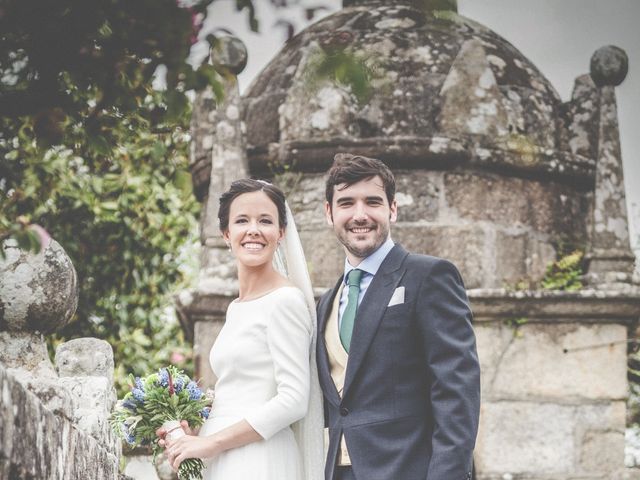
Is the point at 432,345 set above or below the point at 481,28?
below

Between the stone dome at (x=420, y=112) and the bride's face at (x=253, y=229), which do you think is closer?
the bride's face at (x=253, y=229)

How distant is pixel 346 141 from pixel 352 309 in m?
2.69

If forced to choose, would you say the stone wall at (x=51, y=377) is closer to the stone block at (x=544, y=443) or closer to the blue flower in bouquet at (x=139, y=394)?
the blue flower in bouquet at (x=139, y=394)

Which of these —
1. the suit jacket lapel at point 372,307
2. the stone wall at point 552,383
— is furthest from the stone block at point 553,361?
the suit jacket lapel at point 372,307

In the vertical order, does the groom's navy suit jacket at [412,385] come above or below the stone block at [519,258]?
below

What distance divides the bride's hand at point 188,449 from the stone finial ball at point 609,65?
4.03m

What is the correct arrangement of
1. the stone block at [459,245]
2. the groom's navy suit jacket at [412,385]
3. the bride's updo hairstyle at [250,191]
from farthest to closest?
the stone block at [459,245] → the bride's updo hairstyle at [250,191] → the groom's navy suit jacket at [412,385]

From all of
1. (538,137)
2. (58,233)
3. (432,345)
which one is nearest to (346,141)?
(538,137)

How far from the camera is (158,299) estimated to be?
30.7 feet

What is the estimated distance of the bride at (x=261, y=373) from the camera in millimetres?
3191

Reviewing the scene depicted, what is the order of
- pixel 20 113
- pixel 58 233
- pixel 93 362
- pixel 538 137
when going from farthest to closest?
pixel 58 233, pixel 538 137, pixel 93 362, pixel 20 113

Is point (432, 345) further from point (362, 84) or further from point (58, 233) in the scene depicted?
point (58, 233)


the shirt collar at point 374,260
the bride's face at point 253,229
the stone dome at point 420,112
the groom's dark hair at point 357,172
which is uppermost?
the stone dome at point 420,112

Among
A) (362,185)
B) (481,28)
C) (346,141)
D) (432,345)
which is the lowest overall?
(432,345)
